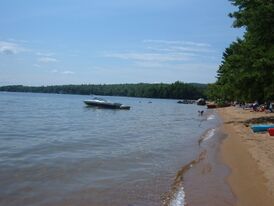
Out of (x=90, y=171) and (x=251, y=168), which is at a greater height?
(x=251, y=168)

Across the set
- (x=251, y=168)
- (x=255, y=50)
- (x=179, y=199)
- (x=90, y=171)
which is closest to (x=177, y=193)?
(x=179, y=199)

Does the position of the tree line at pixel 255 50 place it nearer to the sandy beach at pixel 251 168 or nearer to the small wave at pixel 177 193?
the sandy beach at pixel 251 168

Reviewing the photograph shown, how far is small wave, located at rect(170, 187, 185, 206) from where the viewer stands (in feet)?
33.8

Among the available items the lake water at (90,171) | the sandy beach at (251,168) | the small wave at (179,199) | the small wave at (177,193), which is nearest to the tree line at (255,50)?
the sandy beach at (251,168)

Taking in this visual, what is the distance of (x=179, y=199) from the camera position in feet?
35.2

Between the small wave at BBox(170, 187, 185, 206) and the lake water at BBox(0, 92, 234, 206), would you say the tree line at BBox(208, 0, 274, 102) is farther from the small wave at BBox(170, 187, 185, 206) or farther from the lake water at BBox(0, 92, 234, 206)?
the small wave at BBox(170, 187, 185, 206)

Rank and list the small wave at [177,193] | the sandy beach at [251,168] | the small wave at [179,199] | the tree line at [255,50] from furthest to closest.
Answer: the tree line at [255,50] < the sandy beach at [251,168] < the small wave at [177,193] < the small wave at [179,199]

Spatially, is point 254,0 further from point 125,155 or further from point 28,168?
point 28,168

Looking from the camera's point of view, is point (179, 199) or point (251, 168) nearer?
point (179, 199)

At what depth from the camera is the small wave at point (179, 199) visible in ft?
33.8

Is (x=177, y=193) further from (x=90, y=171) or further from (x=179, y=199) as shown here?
Answer: (x=90, y=171)

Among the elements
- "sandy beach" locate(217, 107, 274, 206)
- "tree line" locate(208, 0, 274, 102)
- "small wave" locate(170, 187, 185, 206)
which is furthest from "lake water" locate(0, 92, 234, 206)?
"tree line" locate(208, 0, 274, 102)

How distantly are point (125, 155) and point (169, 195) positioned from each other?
7.69 meters

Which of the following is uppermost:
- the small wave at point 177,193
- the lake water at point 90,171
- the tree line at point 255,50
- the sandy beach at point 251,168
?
the tree line at point 255,50
